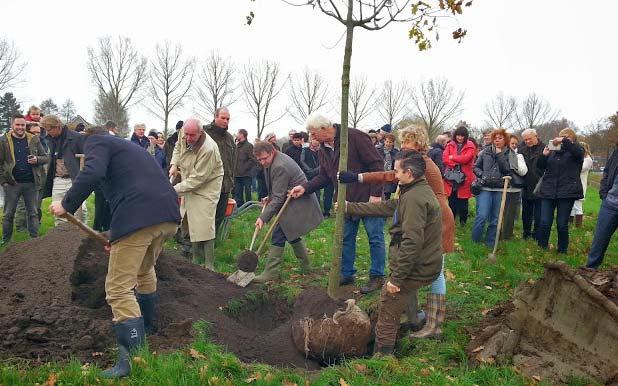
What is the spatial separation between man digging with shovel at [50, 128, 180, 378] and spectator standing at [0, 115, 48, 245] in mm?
5138

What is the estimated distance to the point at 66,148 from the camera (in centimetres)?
780

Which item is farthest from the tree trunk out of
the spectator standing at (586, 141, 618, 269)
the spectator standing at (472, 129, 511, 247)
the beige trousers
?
the spectator standing at (472, 129, 511, 247)

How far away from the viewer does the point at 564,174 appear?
8141mm

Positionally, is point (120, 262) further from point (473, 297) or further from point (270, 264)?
point (473, 297)

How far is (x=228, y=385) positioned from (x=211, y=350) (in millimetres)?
745

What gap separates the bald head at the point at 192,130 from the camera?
6797mm

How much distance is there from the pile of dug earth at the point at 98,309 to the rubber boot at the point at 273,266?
0.56 metres

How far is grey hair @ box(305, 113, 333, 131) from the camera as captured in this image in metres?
6.07

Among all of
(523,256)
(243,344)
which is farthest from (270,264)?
(523,256)

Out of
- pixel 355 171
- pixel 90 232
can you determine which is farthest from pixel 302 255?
pixel 90 232

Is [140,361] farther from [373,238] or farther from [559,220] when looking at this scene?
[559,220]

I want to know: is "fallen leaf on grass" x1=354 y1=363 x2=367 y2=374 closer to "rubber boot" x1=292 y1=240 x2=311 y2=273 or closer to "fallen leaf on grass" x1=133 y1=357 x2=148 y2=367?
"fallen leaf on grass" x1=133 y1=357 x2=148 y2=367

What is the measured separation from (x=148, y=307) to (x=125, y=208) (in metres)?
1.25

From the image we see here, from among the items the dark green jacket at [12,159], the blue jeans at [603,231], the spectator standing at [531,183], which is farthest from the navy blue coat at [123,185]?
the spectator standing at [531,183]
